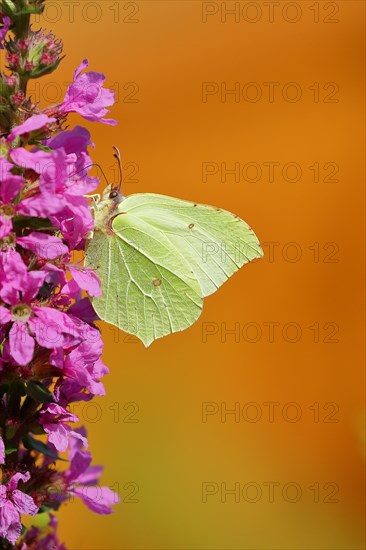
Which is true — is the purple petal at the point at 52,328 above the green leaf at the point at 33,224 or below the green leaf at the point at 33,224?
below

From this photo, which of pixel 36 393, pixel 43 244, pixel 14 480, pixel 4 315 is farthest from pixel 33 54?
pixel 14 480

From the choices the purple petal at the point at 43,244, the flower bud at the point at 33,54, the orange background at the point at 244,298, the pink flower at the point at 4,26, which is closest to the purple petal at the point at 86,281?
the purple petal at the point at 43,244

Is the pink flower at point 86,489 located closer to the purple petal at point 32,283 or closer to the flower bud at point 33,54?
the purple petal at point 32,283

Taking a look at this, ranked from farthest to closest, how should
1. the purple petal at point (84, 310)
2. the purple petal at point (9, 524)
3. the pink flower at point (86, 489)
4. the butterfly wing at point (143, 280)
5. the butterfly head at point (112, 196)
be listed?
1. the butterfly head at point (112, 196)
2. the butterfly wing at point (143, 280)
3. the pink flower at point (86, 489)
4. the purple petal at point (84, 310)
5. the purple petal at point (9, 524)

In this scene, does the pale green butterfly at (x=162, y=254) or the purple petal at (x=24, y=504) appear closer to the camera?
the purple petal at (x=24, y=504)

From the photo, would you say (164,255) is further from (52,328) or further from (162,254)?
(52,328)

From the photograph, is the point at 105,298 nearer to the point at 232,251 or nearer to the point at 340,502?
the point at 232,251

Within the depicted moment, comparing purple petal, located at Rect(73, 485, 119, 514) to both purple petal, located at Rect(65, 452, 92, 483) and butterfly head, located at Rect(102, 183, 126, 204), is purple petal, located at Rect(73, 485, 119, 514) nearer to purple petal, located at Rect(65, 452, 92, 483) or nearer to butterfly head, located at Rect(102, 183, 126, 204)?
purple petal, located at Rect(65, 452, 92, 483)
